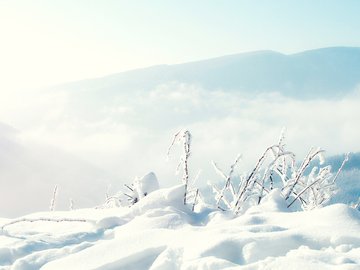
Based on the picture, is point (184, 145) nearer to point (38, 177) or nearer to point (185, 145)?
point (185, 145)

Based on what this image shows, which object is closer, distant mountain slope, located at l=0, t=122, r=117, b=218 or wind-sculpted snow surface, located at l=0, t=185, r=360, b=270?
wind-sculpted snow surface, located at l=0, t=185, r=360, b=270

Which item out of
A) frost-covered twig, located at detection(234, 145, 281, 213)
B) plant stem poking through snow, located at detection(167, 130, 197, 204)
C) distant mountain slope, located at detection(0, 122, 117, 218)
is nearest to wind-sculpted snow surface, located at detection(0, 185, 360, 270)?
frost-covered twig, located at detection(234, 145, 281, 213)

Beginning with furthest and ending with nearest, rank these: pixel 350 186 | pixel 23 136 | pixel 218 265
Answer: pixel 350 186 → pixel 23 136 → pixel 218 265

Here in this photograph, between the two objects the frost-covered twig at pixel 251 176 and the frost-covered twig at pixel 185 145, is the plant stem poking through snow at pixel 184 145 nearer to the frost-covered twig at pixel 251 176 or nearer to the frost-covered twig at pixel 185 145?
the frost-covered twig at pixel 185 145

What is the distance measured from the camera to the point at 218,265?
2162 millimetres

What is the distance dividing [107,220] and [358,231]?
1.54 meters

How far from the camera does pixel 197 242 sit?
8.02 ft

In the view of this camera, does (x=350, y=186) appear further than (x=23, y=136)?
Yes

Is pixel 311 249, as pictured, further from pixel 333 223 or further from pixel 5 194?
pixel 5 194

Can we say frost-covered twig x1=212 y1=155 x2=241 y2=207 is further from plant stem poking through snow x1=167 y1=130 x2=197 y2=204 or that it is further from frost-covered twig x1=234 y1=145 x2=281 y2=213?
plant stem poking through snow x1=167 y1=130 x2=197 y2=204

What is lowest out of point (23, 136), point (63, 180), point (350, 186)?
point (350, 186)

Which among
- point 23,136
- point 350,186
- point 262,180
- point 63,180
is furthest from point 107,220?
point 350,186

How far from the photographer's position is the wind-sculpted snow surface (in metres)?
2.23

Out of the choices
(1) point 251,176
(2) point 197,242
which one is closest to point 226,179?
(1) point 251,176
